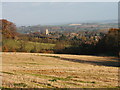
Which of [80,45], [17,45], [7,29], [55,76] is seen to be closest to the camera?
[55,76]

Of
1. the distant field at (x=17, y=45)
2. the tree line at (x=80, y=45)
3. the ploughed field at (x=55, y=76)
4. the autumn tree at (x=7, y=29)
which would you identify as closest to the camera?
the ploughed field at (x=55, y=76)

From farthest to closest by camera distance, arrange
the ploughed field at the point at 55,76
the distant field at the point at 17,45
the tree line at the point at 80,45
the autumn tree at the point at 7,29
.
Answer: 1. the autumn tree at the point at 7,29
2. the tree line at the point at 80,45
3. the distant field at the point at 17,45
4. the ploughed field at the point at 55,76

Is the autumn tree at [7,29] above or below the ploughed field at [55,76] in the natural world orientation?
above

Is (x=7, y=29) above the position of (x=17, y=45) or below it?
above

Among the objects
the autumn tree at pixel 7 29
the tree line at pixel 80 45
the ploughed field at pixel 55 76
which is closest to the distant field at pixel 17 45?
the tree line at pixel 80 45

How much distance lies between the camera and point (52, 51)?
57.8 meters

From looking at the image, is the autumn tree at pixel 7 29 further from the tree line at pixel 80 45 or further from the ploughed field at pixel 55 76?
the ploughed field at pixel 55 76

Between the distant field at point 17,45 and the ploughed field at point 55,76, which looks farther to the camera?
the distant field at point 17,45

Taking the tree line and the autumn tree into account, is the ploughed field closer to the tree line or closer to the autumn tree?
the tree line

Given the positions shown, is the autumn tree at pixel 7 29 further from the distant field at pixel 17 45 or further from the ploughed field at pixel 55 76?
the ploughed field at pixel 55 76

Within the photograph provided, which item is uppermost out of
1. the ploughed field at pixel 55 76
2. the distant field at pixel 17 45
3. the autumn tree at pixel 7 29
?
the autumn tree at pixel 7 29

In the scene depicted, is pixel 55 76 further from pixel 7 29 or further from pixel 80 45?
pixel 80 45

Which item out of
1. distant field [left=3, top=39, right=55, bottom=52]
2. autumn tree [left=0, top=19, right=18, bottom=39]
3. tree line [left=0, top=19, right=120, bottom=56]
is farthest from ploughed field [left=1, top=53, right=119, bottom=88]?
autumn tree [left=0, top=19, right=18, bottom=39]

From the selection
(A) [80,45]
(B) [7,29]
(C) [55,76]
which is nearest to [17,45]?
(B) [7,29]
